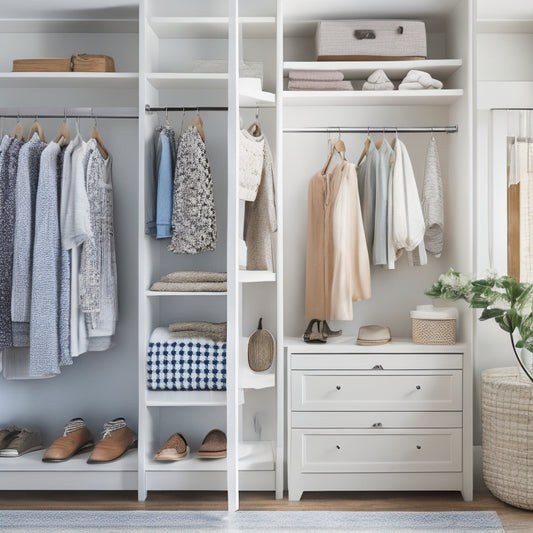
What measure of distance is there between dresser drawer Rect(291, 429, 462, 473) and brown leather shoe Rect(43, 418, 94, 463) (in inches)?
42.0

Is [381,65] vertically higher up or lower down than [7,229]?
higher up

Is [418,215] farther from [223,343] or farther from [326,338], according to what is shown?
[223,343]

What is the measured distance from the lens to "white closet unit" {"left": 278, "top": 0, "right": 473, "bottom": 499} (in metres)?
3.00

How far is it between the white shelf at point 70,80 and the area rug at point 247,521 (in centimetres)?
205

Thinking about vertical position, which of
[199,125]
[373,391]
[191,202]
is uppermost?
[199,125]

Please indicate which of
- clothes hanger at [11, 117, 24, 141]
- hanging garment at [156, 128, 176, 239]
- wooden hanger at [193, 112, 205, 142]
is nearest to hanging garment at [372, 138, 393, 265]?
wooden hanger at [193, 112, 205, 142]

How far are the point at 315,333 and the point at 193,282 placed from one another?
2.12 feet

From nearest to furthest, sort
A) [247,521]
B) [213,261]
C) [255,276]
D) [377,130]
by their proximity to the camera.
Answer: [247,521] → [255,276] → [377,130] → [213,261]

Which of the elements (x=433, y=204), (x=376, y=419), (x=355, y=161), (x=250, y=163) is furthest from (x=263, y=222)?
(x=376, y=419)

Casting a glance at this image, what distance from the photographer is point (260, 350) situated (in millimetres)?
3139

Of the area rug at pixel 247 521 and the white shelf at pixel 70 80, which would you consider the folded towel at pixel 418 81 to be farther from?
the area rug at pixel 247 521

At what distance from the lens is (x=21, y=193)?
300 cm

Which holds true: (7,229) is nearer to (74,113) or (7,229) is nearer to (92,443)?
(74,113)

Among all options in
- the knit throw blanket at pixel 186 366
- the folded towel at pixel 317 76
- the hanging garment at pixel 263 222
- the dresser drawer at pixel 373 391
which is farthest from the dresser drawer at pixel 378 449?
the folded towel at pixel 317 76
